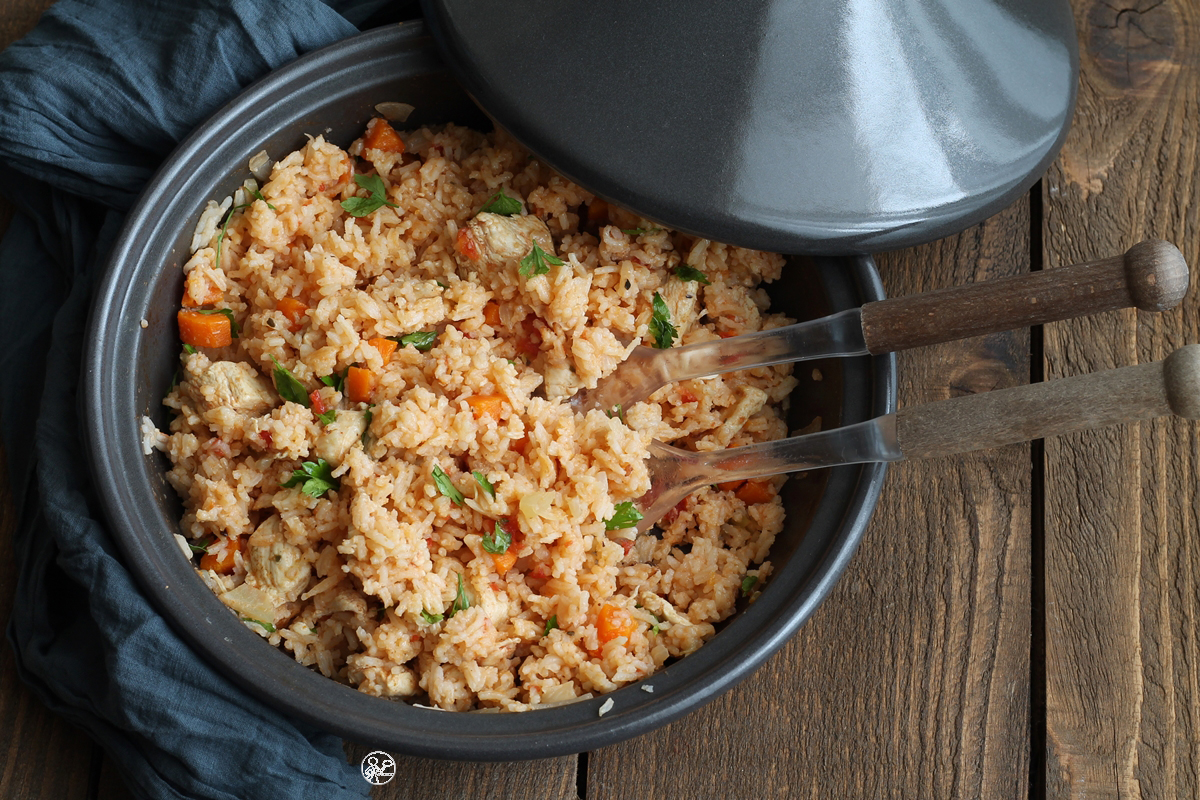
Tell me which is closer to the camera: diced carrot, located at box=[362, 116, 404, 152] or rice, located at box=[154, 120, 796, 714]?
rice, located at box=[154, 120, 796, 714]

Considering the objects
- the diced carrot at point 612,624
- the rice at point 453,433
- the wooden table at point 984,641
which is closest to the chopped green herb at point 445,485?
the rice at point 453,433

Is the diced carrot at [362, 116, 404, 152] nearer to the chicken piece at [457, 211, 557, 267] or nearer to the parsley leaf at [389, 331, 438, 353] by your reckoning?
the chicken piece at [457, 211, 557, 267]

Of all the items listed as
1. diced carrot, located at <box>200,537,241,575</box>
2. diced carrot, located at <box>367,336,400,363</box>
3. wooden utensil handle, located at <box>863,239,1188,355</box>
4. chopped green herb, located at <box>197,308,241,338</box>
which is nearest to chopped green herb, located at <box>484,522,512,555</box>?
diced carrot, located at <box>367,336,400,363</box>

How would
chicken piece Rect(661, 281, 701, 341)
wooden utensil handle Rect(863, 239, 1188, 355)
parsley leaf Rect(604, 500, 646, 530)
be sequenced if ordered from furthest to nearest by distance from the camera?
chicken piece Rect(661, 281, 701, 341)
parsley leaf Rect(604, 500, 646, 530)
wooden utensil handle Rect(863, 239, 1188, 355)

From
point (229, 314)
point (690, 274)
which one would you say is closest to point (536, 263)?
point (690, 274)

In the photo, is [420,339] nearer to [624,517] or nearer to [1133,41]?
[624,517]

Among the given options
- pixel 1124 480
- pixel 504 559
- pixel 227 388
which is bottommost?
pixel 1124 480
